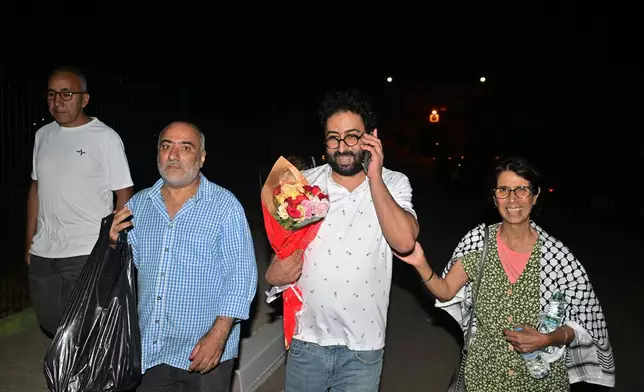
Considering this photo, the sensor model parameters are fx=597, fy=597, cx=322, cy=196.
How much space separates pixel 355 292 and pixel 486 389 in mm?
965

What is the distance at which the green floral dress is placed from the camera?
3387mm

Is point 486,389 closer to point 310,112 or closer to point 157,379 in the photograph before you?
point 157,379

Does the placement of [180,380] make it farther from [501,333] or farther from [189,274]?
[501,333]

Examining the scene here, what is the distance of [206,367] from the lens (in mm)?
3367

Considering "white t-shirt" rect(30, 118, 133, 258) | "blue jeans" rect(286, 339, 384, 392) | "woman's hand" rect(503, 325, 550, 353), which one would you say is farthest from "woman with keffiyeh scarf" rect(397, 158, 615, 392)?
"white t-shirt" rect(30, 118, 133, 258)

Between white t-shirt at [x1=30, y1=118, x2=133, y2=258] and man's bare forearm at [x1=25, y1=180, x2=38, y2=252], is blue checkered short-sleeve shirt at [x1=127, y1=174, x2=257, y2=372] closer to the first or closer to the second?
white t-shirt at [x1=30, y1=118, x2=133, y2=258]

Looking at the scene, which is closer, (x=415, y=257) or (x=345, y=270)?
(x=345, y=270)

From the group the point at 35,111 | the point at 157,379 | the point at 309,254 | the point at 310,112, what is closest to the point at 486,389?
the point at 309,254

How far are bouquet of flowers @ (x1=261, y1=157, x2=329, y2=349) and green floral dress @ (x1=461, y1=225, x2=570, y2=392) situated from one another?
41.7 inches

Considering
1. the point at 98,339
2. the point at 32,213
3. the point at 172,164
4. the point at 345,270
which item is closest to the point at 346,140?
the point at 345,270

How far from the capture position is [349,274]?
11.1 ft

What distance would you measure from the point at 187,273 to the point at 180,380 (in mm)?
663

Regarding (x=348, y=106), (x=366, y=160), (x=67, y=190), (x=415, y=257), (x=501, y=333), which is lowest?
(x=501, y=333)

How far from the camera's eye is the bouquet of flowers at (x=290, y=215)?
10.6ft
